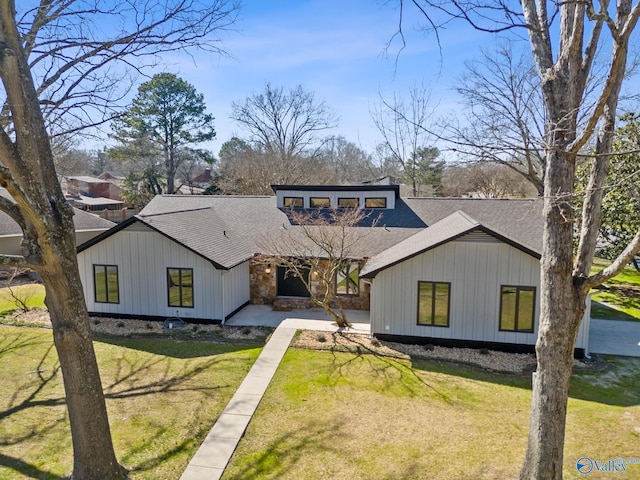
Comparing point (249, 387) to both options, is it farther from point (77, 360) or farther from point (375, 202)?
point (375, 202)

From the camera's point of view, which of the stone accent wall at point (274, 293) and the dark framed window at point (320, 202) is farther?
the dark framed window at point (320, 202)

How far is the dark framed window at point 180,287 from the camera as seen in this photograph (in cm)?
1452

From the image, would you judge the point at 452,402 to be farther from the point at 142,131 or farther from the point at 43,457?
the point at 142,131

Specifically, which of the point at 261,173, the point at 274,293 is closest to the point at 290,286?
the point at 274,293

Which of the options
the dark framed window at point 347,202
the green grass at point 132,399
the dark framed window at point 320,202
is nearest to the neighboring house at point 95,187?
the dark framed window at point 320,202

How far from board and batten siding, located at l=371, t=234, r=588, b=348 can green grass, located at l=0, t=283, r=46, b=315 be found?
1378 centimetres

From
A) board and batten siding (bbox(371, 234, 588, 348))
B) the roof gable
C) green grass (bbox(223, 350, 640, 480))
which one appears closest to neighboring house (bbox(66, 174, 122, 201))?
the roof gable

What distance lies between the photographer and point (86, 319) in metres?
6.07

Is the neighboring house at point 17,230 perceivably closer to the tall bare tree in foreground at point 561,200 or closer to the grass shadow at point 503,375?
the grass shadow at point 503,375

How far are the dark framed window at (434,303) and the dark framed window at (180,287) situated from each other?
7.63 metres

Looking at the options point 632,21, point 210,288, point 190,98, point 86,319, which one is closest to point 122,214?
point 190,98

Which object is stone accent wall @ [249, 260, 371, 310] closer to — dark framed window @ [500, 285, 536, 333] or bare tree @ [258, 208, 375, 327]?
bare tree @ [258, 208, 375, 327]

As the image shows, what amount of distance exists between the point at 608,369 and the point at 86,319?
39.5 ft

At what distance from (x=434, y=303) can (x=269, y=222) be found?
346 inches
